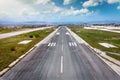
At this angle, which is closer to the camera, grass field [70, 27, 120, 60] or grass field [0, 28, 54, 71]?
grass field [0, 28, 54, 71]

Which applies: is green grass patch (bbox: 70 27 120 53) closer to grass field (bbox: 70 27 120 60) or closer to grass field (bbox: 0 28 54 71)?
grass field (bbox: 70 27 120 60)

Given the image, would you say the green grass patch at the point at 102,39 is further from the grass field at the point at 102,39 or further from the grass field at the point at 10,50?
the grass field at the point at 10,50

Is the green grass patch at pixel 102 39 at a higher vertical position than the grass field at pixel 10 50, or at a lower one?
lower

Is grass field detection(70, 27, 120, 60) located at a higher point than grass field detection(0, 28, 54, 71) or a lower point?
lower

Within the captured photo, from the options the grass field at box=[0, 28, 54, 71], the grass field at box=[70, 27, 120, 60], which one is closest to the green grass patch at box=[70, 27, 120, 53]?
the grass field at box=[70, 27, 120, 60]

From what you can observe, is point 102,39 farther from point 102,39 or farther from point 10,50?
point 10,50

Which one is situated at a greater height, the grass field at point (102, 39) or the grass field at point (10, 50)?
the grass field at point (10, 50)

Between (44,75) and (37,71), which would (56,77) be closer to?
(44,75)

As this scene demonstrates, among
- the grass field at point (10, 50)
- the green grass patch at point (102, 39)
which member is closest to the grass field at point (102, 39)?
the green grass patch at point (102, 39)

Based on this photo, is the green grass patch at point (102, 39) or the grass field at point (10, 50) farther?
the green grass patch at point (102, 39)

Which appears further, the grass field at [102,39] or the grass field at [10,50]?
the grass field at [102,39]

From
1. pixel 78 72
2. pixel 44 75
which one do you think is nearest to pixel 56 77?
pixel 44 75

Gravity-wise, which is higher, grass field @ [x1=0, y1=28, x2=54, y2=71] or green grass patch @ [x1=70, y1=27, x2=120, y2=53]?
grass field @ [x1=0, y1=28, x2=54, y2=71]
